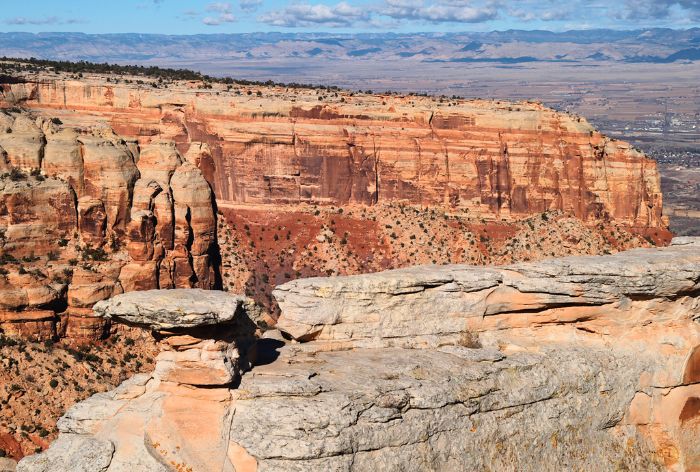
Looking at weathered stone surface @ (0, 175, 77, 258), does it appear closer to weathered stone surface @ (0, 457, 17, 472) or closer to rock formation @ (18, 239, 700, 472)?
weathered stone surface @ (0, 457, 17, 472)

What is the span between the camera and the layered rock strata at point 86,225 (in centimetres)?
4953

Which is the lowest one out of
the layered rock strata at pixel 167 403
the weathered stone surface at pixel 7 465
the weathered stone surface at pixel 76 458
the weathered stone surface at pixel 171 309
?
the weathered stone surface at pixel 7 465

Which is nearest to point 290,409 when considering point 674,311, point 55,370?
point 674,311

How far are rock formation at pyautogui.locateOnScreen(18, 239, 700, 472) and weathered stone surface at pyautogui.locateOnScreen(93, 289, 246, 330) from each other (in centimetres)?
10

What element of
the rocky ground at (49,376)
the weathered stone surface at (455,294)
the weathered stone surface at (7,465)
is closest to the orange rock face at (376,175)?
the rocky ground at (49,376)

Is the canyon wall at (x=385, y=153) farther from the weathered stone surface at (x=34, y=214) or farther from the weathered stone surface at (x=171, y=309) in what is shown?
the weathered stone surface at (x=171, y=309)

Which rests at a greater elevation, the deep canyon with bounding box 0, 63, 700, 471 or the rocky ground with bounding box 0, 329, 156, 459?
the deep canyon with bounding box 0, 63, 700, 471

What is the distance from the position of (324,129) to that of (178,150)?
1079 cm

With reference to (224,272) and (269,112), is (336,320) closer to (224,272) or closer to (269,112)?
(224,272)

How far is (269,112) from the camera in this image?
70.9 meters

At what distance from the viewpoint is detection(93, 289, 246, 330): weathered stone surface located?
80.7 ft

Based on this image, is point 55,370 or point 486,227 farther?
point 486,227

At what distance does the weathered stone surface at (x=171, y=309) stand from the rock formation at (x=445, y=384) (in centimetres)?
10

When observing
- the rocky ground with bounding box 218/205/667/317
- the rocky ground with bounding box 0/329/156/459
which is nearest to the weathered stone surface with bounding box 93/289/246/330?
the rocky ground with bounding box 0/329/156/459
